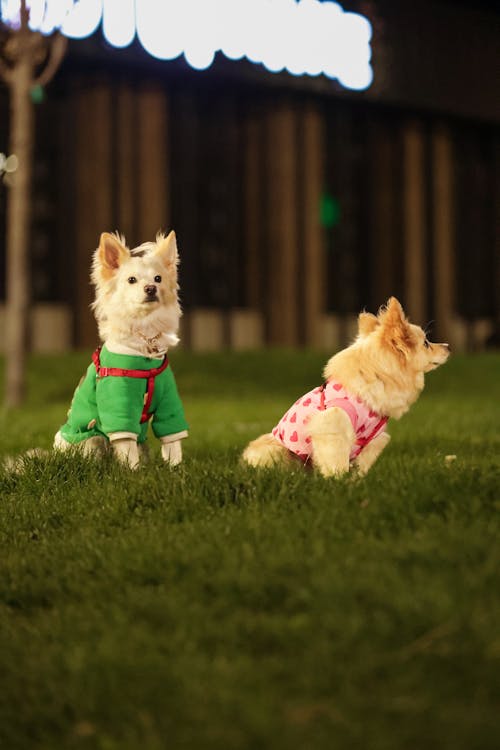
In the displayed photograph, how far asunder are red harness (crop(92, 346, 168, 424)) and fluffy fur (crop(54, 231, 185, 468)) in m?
0.10

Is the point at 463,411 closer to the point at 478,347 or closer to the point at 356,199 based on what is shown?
the point at 356,199

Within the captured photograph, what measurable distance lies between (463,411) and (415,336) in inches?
273

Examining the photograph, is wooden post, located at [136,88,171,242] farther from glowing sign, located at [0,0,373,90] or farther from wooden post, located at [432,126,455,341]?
wooden post, located at [432,126,455,341]

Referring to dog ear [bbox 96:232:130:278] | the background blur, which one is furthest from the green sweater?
the background blur

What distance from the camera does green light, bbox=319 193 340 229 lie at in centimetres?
2552

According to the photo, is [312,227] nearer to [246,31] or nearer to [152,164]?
[152,164]

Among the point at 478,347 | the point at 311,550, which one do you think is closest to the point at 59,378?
the point at 311,550

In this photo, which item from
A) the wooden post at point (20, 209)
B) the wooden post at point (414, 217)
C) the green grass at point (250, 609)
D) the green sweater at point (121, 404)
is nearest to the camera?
the green grass at point (250, 609)

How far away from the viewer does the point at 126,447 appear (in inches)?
213

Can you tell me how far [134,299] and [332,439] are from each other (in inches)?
58.7

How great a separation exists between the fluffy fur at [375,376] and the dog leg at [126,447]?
84 cm

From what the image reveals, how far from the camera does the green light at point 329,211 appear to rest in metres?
25.5

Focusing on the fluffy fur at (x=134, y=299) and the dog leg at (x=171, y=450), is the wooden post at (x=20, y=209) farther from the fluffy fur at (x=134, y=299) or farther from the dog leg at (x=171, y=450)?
the fluffy fur at (x=134, y=299)

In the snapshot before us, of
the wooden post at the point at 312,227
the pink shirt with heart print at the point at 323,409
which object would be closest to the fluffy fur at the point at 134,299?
the pink shirt with heart print at the point at 323,409
